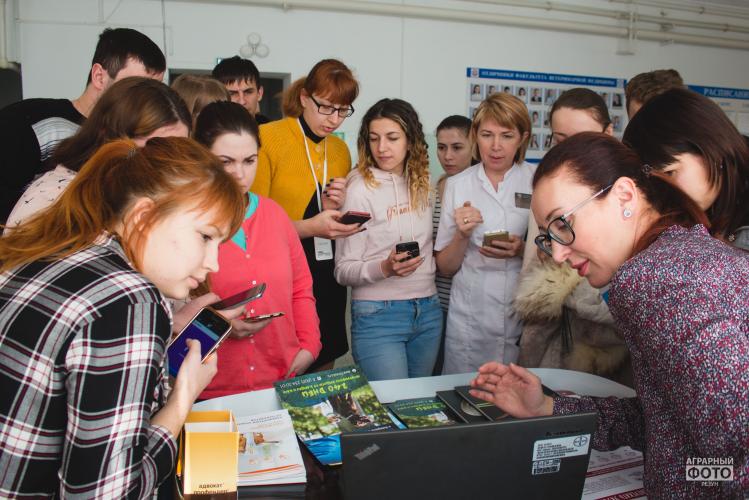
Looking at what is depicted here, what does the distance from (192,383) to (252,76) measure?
237 centimetres

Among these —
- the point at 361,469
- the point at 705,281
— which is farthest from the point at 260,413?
the point at 705,281

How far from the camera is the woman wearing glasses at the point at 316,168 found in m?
2.50

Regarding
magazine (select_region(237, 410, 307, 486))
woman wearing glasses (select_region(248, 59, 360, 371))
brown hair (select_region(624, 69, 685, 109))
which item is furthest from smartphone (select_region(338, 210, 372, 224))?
brown hair (select_region(624, 69, 685, 109))

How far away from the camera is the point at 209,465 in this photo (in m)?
1.01

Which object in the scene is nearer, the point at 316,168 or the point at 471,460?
the point at 471,460

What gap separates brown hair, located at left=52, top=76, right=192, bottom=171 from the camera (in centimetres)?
159

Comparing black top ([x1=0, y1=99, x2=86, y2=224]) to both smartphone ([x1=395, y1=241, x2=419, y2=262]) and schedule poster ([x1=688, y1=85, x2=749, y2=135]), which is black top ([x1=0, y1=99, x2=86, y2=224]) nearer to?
smartphone ([x1=395, y1=241, x2=419, y2=262])

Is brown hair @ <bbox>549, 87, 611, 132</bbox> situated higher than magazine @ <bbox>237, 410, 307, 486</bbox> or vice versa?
brown hair @ <bbox>549, 87, 611, 132</bbox>

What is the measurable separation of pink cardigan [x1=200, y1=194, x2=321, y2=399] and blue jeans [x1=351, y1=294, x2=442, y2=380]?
359 millimetres

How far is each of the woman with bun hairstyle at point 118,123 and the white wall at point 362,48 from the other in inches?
121

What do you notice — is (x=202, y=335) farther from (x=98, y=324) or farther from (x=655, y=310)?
(x=655, y=310)

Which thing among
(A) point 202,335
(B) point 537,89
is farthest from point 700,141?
(B) point 537,89

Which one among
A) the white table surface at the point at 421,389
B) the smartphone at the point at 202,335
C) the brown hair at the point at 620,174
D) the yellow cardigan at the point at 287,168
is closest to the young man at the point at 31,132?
the yellow cardigan at the point at 287,168

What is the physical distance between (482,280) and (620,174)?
1.32 m
